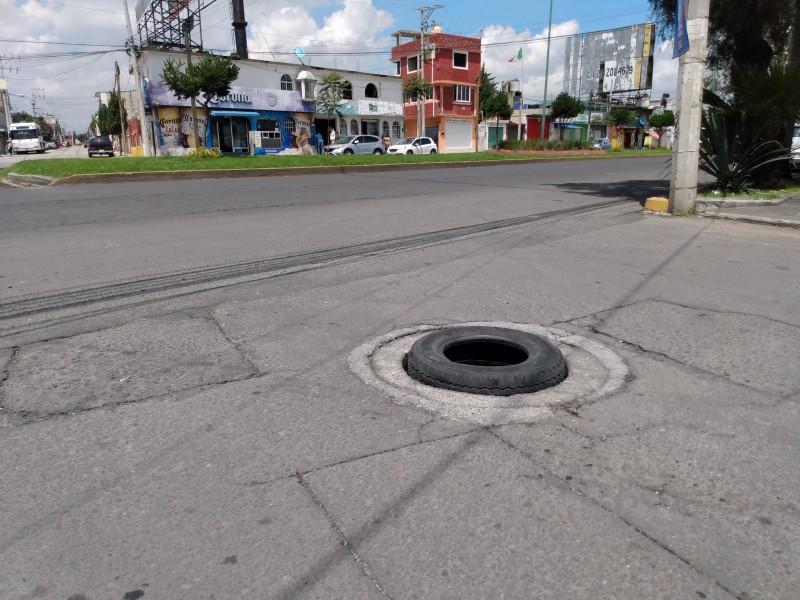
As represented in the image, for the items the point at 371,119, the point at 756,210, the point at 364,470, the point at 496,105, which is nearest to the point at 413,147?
the point at 371,119

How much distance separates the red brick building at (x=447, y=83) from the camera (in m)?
52.0

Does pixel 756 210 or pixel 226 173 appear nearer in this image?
pixel 756 210

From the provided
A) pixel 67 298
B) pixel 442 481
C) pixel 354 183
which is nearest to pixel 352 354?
pixel 442 481

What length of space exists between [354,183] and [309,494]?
52.1 ft

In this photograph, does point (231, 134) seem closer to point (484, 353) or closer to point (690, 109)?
point (690, 109)

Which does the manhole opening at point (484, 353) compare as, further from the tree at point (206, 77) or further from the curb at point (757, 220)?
the tree at point (206, 77)

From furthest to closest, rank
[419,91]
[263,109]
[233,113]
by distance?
[419,91] → [263,109] → [233,113]

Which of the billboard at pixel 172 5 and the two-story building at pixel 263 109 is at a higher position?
the billboard at pixel 172 5

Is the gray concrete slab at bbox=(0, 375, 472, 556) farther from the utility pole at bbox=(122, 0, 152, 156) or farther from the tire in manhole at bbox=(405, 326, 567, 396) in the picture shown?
the utility pole at bbox=(122, 0, 152, 156)

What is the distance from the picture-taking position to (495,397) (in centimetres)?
351

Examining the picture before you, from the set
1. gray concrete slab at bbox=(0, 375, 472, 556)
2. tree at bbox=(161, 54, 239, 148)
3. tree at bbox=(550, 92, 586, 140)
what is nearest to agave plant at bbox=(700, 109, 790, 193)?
gray concrete slab at bbox=(0, 375, 472, 556)

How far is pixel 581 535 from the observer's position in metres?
2.30

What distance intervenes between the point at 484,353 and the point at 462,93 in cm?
5331

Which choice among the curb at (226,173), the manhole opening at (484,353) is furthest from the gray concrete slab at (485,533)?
the curb at (226,173)
